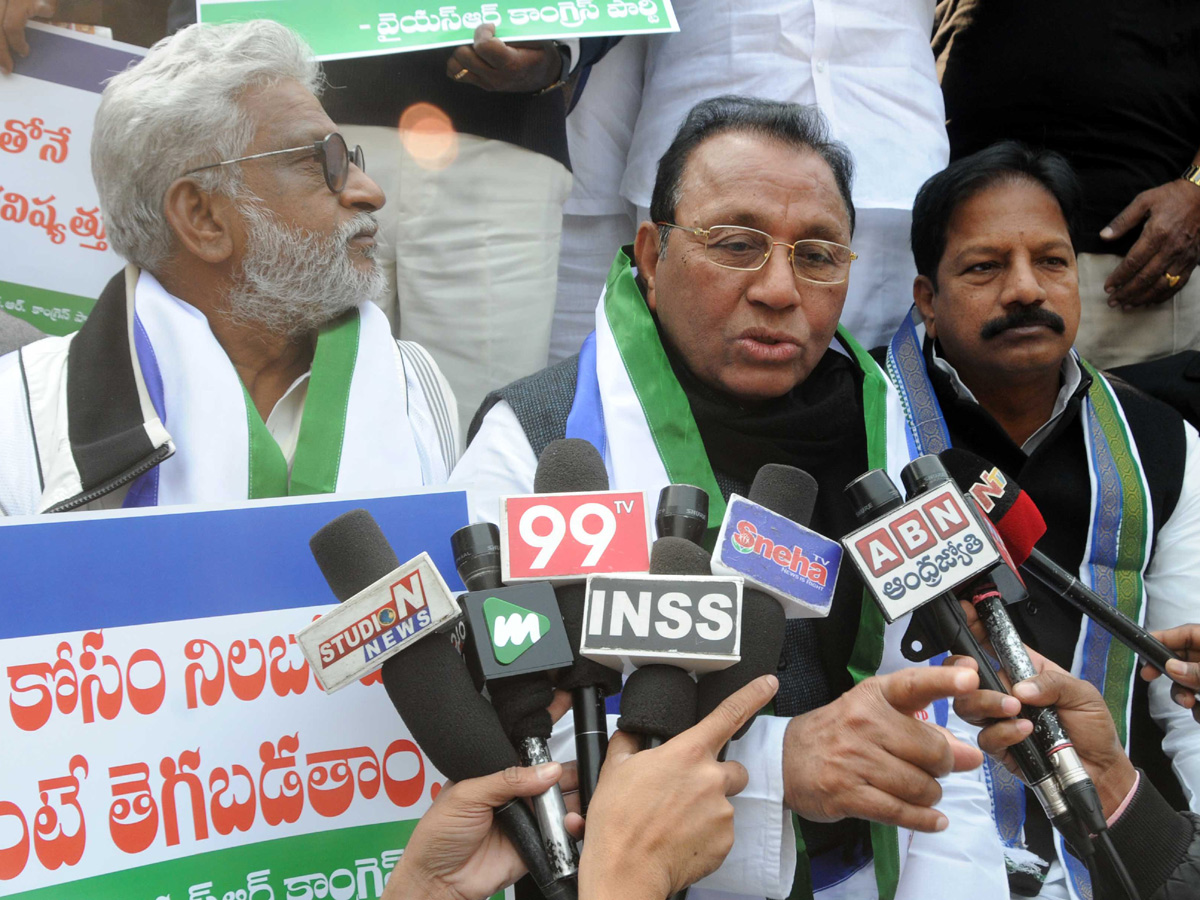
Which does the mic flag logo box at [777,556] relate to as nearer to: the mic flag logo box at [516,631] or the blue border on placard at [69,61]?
the mic flag logo box at [516,631]

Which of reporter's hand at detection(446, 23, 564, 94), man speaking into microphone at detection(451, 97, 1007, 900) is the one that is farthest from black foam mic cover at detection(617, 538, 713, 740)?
reporter's hand at detection(446, 23, 564, 94)

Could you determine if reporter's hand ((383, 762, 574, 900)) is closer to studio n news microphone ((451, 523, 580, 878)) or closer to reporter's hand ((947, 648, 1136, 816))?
studio n news microphone ((451, 523, 580, 878))

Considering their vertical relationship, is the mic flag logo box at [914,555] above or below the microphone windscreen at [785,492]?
below

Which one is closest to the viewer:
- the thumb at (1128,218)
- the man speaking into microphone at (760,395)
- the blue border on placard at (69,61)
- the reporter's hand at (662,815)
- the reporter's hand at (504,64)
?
the reporter's hand at (662,815)

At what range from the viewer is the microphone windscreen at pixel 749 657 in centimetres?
143

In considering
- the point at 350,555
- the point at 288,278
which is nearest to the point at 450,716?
the point at 350,555

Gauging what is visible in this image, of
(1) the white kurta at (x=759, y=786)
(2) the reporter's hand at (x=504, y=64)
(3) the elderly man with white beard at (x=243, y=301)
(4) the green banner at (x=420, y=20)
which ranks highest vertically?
(4) the green banner at (x=420, y=20)

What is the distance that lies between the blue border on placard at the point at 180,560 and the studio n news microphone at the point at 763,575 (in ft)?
1.86

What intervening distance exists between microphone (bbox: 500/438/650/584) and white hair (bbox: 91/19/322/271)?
1453 millimetres

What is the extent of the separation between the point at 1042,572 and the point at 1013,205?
166cm

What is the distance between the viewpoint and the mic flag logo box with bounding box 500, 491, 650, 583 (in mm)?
1419

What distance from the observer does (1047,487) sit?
2.87 meters

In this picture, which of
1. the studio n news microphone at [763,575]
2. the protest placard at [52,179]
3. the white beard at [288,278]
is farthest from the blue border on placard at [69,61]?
the studio n news microphone at [763,575]

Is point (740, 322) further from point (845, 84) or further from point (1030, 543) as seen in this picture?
point (845, 84)
